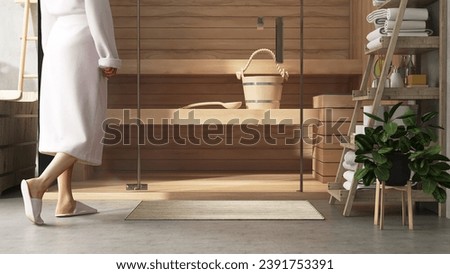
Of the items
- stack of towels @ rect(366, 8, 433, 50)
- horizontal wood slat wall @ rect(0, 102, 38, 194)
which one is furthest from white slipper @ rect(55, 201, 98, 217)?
stack of towels @ rect(366, 8, 433, 50)

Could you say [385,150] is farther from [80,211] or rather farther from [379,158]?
[80,211]

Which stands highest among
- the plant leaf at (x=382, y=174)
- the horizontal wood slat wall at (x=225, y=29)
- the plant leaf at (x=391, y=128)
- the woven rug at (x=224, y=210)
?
the horizontal wood slat wall at (x=225, y=29)

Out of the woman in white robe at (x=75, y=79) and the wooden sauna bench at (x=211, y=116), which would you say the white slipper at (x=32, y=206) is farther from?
the wooden sauna bench at (x=211, y=116)

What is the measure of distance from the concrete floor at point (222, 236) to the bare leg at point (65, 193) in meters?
0.08

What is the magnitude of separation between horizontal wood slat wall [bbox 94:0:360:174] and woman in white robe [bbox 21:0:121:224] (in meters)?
2.37

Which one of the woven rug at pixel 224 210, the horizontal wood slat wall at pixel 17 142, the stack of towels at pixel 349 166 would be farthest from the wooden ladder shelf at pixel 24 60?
the stack of towels at pixel 349 166

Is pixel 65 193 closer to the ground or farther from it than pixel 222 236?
farther from it

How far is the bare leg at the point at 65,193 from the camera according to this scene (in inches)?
155

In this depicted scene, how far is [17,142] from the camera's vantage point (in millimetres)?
5418

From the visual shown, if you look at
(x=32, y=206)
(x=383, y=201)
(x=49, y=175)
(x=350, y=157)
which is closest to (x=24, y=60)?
(x=49, y=175)

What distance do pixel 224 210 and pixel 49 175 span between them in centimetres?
99

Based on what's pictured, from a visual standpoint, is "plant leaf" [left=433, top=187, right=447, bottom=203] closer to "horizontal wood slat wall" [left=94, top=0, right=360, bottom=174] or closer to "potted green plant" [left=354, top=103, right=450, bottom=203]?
"potted green plant" [left=354, top=103, right=450, bottom=203]

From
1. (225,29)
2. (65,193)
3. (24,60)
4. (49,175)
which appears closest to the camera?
(49,175)
